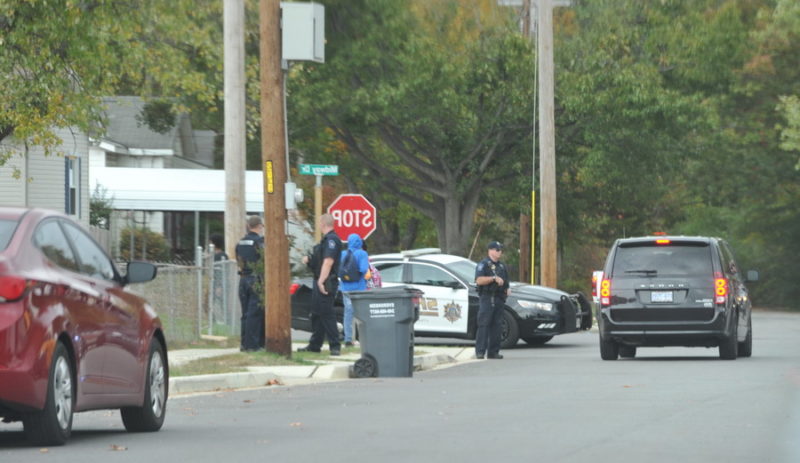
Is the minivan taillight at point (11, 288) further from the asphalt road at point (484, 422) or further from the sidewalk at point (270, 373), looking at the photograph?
the sidewalk at point (270, 373)

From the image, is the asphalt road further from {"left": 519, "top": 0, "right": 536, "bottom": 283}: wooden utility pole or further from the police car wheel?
{"left": 519, "top": 0, "right": 536, "bottom": 283}: wooden utility pole

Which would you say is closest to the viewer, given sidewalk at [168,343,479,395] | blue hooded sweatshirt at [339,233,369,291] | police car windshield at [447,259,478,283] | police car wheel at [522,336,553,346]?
sidewalk at [168,343,479,395]

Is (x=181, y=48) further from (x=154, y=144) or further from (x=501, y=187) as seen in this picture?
(x=154, y=144)

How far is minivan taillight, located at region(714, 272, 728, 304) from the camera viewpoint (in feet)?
70.8

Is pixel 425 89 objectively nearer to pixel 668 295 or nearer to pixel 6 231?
pixel 668 295

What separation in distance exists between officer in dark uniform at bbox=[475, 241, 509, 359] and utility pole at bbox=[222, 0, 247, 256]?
4.89 m

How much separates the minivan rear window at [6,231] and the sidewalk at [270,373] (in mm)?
6109

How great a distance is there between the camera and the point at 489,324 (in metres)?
23.6

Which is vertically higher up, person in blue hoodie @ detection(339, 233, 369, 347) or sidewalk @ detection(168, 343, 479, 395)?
person in blue hoodie @ detection(339, 233, 369, 347)

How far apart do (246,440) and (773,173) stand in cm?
4269

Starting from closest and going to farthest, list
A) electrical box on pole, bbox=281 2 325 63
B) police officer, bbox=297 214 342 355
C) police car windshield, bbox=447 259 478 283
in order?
electrical box on pole, bbox=281 2 325 63, police officer, bbox=297 214 342 355, police car windshield, bbox=447 259 478 283

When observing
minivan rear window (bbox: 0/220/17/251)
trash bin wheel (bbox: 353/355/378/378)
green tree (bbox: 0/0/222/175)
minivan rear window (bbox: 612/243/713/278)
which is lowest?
trash bin wheel (bbox: 353/355/378/378)

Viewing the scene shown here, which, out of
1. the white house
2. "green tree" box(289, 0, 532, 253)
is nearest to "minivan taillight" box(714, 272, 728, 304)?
the white house

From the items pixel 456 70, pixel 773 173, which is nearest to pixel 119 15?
pixel 456 70
